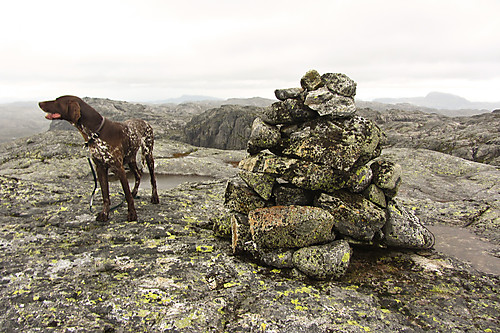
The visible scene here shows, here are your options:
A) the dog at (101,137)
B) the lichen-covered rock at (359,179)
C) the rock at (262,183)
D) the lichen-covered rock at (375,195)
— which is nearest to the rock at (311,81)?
the lichen-covered rock at (359,179)

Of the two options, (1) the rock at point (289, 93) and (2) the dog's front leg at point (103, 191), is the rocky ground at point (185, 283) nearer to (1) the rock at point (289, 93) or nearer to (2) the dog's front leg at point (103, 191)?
(2) the dog's front leg at point (103, 191)

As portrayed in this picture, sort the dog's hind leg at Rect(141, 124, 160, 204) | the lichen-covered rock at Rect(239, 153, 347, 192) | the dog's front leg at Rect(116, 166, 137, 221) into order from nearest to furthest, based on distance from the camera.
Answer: the lichen-covered rock at Rect(239, 153, 347, 192)
the dog's front leg at Rect(116, 166, 137, 221)
the dog's hind leg at Rect(141, 124, 160, 204)

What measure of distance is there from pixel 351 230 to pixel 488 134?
45298 mm

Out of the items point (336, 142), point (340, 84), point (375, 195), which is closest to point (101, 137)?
point (336, 142)

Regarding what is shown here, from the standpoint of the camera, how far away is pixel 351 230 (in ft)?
29.3

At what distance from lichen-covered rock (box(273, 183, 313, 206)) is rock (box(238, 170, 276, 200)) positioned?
0.32 m

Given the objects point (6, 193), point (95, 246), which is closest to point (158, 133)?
point (6, 193)

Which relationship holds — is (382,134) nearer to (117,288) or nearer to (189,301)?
(189,301)

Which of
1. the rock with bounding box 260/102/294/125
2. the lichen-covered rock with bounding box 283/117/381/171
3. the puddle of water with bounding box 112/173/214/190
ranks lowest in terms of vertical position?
the puddle of water with bounding box 112/173/214/190

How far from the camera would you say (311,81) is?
9922 mm

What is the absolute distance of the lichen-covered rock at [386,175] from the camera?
9.70 meters

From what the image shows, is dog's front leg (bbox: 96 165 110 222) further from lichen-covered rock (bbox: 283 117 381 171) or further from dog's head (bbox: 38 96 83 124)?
lichen-covered rock (bbox: 283 117 381 171)

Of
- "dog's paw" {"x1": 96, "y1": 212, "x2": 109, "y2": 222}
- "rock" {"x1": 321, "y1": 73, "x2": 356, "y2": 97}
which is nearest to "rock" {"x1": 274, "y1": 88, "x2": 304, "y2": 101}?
"rock" {"x1": 321, "y1": 73, "x2": 356, "y2": 97}

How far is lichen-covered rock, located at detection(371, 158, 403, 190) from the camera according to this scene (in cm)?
970
